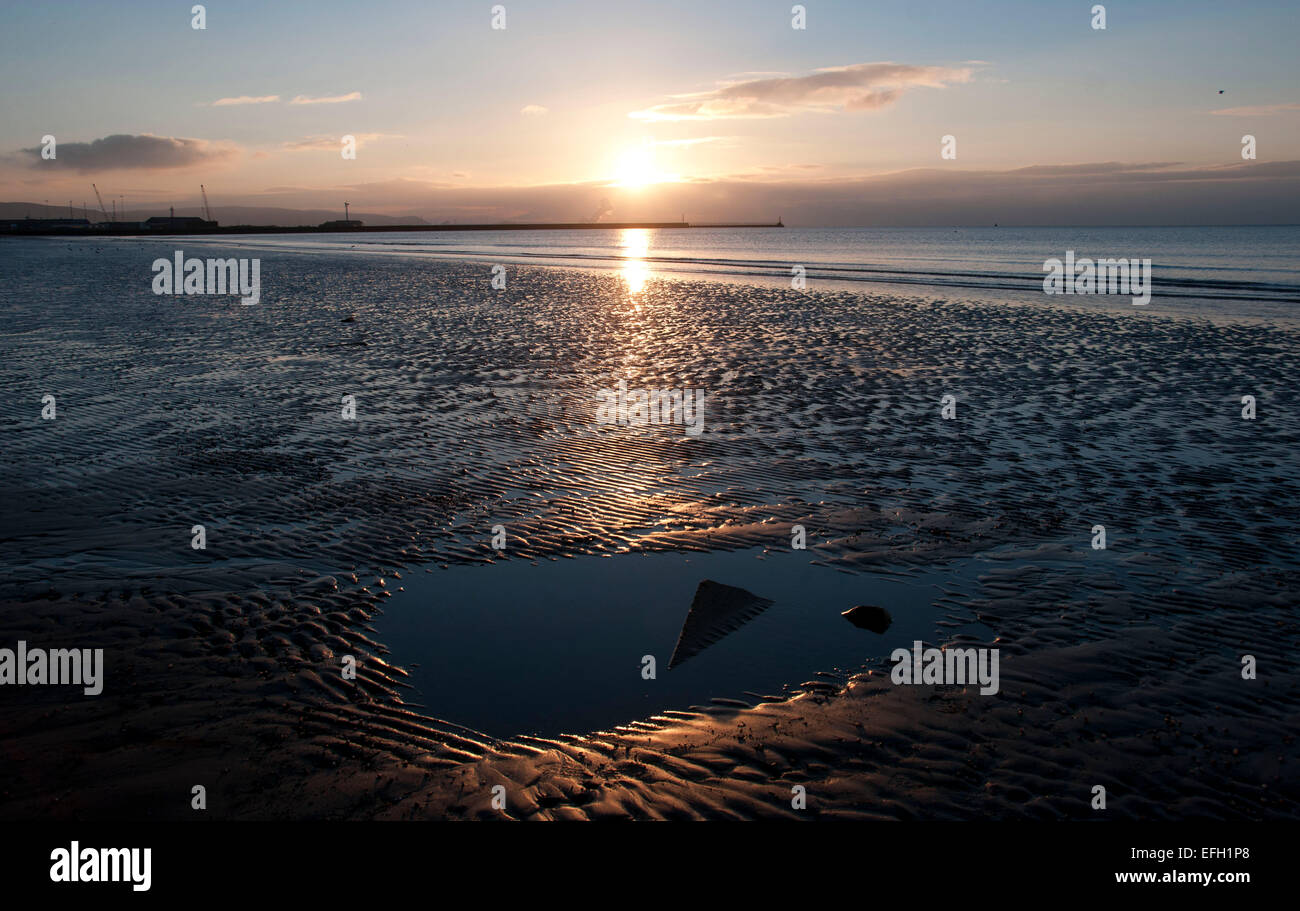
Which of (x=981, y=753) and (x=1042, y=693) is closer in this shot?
(x=981, y=753)

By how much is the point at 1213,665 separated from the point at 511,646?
260 inches

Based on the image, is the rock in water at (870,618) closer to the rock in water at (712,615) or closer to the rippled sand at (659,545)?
the rock in water at (712,615)

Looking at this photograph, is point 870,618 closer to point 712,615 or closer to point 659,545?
point 712,615

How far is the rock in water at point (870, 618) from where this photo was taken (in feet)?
26.1

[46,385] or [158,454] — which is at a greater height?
[46,385]

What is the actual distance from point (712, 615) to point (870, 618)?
164 centimetres

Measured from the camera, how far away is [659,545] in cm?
1002

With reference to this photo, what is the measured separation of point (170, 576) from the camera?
882cm

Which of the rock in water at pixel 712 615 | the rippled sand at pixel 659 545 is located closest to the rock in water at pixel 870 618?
the rock in water at pixel 712 615

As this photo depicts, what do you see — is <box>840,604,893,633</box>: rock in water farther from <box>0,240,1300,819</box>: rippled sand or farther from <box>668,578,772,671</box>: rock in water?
<box>0,240,1300,819</box>: rippled sand

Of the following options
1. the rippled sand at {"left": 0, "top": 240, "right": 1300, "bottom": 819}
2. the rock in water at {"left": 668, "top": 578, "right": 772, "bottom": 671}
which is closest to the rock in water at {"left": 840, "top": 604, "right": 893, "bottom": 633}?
the rock in water at {"left": 668, "top": 578, "right": 772, "bottom": 671}
